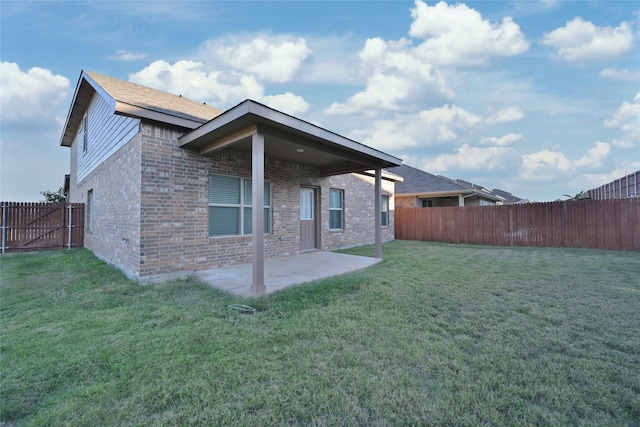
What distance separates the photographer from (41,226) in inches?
394

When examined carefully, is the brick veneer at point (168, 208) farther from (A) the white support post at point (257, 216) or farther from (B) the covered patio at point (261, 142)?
(A) the white support post at point (257, 216)

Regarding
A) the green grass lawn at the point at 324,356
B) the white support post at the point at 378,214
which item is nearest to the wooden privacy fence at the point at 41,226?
the green grass lawn at the point at 324,356

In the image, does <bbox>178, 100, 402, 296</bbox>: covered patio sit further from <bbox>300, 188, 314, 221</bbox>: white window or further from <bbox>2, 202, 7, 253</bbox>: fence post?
<bbox>2, 202, 7, 253</bbox>: fence post

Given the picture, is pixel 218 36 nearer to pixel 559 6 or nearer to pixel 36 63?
pixel 36 63

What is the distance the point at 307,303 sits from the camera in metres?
3.91

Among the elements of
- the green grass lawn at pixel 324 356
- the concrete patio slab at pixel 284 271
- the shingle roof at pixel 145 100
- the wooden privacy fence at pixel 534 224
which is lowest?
the green grass lawn at pixel 324 356

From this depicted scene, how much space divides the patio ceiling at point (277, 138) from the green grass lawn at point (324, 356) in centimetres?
268

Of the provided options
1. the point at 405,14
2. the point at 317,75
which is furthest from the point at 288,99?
the point at 405,14

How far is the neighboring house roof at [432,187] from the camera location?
47.2 feet

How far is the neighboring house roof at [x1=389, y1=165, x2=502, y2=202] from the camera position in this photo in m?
14.4

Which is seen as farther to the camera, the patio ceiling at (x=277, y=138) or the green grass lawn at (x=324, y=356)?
the patio ceiling at (x=277, y=138)

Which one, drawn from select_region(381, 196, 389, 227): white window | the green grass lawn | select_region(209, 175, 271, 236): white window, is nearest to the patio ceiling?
select_region(209, 175, 271, 236): white window

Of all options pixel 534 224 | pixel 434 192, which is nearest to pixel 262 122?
pixel 534 224

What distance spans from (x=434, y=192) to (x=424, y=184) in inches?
57.5
